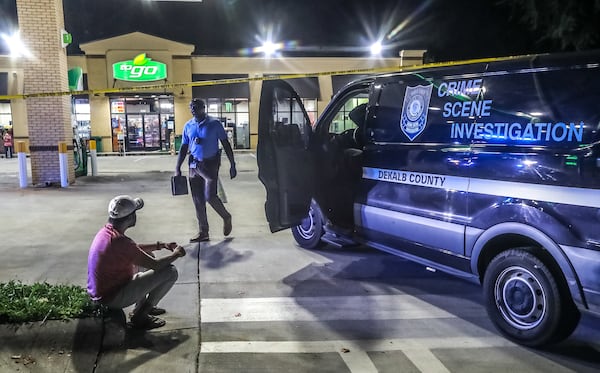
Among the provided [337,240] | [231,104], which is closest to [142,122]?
[231,104]

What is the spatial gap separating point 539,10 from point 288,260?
7.66 metres

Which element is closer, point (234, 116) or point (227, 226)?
point (227, 226)

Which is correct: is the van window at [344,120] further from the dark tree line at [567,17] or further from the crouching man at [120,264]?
the dark tree line at [567,17]

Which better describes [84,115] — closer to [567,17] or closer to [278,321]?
[567,17]

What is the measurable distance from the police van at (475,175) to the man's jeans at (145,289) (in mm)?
1607

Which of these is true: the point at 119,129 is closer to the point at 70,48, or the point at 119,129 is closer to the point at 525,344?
the point at 70,48

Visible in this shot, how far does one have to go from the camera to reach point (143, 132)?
29.0m

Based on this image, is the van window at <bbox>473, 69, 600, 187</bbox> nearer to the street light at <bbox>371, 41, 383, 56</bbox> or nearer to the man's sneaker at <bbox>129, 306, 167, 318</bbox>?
the man's sneaker at <bbox>129, 306, 167, 318</bbox>

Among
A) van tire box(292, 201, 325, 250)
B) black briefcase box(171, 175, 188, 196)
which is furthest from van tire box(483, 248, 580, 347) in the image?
black briefcase box(171, 175, 188, 196)

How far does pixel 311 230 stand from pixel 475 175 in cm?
278

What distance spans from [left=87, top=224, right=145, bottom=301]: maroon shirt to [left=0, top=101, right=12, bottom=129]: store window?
90.5 feet

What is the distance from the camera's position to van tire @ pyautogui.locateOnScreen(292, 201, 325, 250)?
21.5ft

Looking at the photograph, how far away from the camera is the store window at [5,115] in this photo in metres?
27.7

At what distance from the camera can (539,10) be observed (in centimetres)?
1034
